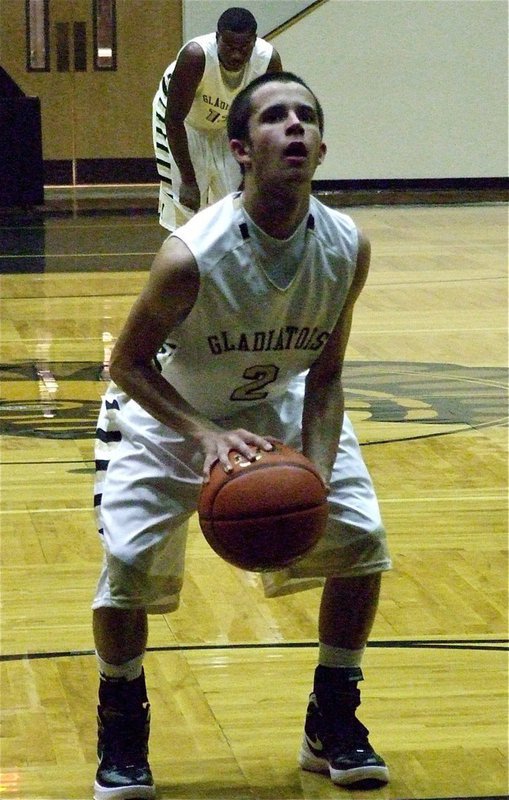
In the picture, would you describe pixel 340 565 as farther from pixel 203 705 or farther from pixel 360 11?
pixel 360 11

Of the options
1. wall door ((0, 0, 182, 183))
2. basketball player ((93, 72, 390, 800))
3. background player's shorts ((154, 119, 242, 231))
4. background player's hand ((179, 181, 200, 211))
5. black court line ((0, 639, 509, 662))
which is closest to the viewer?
basketball player ((93, 72, 390, 800))

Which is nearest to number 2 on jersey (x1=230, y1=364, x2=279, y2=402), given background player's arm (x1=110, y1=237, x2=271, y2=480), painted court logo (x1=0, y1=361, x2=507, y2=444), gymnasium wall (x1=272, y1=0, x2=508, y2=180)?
background player's arm (x1=110, y1=237, x2=271, y2=480)

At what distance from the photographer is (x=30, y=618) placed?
375cm

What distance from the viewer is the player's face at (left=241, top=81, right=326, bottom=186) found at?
271 cm

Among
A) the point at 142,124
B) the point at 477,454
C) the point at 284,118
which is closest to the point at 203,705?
the point at 284,118

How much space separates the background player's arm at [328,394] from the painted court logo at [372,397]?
105 inches

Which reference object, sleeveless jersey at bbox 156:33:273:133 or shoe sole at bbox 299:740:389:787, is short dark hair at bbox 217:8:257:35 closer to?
sleeveless jersey at bbox 156:33:273:133

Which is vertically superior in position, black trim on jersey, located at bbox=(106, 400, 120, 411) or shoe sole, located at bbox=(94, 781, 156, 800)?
black trim on jersey, located at bbox=(106, 400, 120, 411)

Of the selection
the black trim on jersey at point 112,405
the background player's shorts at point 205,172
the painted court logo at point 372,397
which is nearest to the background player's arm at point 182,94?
the background player's shorts at point 205,172

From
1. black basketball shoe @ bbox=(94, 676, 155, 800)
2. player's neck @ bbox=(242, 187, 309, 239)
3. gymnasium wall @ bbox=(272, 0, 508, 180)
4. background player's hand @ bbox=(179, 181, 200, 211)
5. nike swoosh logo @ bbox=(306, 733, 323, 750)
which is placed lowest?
gymnasium wall @ bbox=(272, 0, 508, 180)

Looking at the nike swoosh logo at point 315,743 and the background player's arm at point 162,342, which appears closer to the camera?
the background player's arm at point 162,342

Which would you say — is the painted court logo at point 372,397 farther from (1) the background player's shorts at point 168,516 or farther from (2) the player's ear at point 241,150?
(2) the player's ear at point 241,150

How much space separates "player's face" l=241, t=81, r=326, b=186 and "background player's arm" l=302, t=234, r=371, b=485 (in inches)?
10.5

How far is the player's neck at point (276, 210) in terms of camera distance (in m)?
2.77
